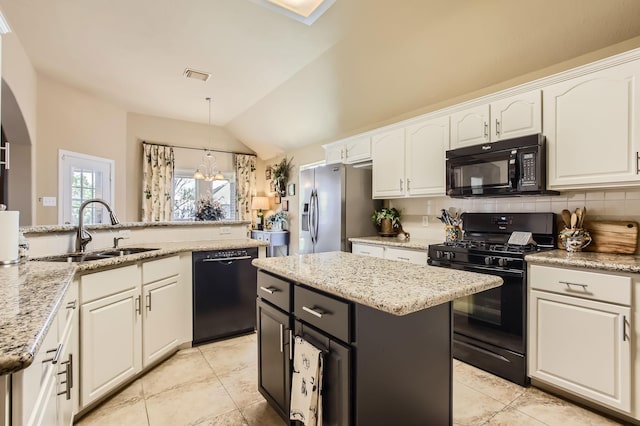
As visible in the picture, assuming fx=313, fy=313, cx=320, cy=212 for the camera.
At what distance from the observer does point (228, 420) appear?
1.84m

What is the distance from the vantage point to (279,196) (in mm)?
6707

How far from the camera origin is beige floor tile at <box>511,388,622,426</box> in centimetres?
185

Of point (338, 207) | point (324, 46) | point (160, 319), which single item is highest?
point (324, 46)

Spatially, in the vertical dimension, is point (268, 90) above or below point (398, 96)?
above

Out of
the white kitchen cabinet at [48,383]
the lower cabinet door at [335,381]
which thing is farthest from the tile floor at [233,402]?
the lower cabinet door at [335,381]

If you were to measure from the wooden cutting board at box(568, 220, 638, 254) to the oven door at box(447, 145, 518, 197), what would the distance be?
2.06ft

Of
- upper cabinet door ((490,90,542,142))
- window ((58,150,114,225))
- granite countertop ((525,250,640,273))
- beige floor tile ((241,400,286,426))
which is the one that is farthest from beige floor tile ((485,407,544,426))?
window ((58,150,114,225))

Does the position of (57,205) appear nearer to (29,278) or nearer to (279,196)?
(279,196)

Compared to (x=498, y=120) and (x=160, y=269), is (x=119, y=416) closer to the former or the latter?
(x=160, y=269)

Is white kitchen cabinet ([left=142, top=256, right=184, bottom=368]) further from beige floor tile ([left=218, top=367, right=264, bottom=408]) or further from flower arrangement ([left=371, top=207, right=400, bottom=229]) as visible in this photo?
flower arrangement ([left=371, top=207, right=400, bottom=229])

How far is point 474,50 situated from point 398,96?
102cm

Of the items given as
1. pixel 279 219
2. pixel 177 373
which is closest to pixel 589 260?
pixel 177 373

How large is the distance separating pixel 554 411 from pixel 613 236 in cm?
128

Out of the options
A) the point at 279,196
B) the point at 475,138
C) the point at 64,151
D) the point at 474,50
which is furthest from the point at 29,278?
the point at 279,196
